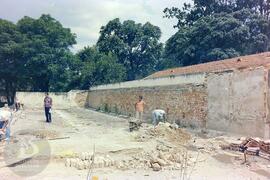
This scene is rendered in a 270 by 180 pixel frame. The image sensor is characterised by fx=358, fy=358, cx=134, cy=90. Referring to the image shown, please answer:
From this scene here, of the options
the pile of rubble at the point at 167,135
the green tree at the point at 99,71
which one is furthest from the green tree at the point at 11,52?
the pile of rubble at the point at 167,135

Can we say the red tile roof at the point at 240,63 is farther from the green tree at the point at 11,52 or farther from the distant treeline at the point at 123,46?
the green tree at the point at 11,52

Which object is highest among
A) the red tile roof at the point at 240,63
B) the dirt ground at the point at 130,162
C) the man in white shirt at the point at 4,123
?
the red tile roof at the point at 240,63

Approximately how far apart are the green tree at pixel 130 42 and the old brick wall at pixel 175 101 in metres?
19.4

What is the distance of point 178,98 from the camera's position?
62.4 ft

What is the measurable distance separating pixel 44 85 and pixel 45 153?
38290 mm

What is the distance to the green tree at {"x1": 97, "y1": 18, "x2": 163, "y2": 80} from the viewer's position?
4862 centimetres

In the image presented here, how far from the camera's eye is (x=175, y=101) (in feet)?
63.6

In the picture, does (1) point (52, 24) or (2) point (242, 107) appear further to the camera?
(1) point (52, 24)

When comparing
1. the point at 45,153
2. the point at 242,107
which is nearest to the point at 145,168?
the point at 45,153

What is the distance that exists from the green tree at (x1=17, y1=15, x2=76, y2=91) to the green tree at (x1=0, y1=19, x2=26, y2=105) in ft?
2.90

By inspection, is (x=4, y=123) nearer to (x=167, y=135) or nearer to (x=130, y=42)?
(x=167, y=135)

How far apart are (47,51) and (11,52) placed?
13.5 feet

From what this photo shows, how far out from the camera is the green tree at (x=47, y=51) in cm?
4284

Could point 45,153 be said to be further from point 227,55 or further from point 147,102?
point 227,55
